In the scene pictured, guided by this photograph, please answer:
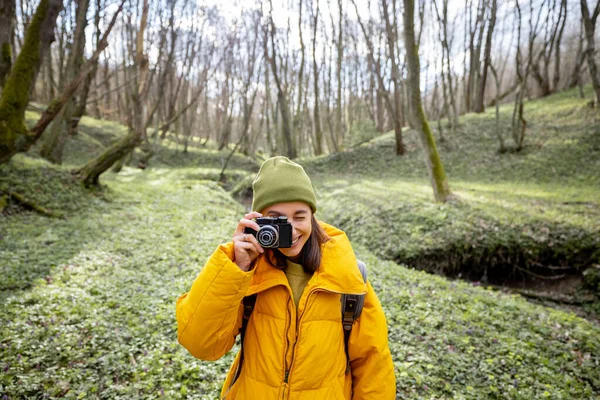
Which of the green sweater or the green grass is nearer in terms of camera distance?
the green sweater

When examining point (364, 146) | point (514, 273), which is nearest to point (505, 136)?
point (364, 146)

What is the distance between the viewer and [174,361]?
12.3 feet

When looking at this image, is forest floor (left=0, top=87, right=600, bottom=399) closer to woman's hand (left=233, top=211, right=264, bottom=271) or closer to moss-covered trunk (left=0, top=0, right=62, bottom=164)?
moss-covered trunk (left=0, top=0, right=62, bottom=164)

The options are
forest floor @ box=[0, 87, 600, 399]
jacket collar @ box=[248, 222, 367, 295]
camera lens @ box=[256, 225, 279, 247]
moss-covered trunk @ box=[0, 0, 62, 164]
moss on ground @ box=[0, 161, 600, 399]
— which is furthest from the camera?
moss-covered trunk @ box=[0, 0, 62, 164]

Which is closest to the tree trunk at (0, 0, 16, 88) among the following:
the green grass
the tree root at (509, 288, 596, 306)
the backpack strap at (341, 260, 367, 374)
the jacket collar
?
the jacket collar

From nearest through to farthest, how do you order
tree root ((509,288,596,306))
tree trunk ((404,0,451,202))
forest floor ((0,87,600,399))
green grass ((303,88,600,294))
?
1. forest floor ((0,87,600,399))
2. tree root ((509,288,596,306))
3. green grass ((303,88,600,294))
4. tree trunk ((404,0,451,202))

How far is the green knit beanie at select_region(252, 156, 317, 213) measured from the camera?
2.01 m

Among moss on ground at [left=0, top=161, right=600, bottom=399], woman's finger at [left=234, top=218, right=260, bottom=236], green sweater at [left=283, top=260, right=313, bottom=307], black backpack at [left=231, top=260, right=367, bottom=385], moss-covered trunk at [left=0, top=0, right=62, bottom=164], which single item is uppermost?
moss-covered trunk at [left=0, top=0, right=62, bottom=164]

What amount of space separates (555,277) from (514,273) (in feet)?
2.57

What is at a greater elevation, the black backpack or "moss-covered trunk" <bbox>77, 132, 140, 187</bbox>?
"moss-covered trunk" <bbox>77, 132, 140, 187</bbox>

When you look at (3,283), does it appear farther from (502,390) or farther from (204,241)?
(502,390)

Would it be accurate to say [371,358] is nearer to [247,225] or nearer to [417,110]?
[247,225]

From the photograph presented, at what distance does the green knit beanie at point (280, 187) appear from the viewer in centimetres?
201

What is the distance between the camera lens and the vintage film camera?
1706 millimetres
